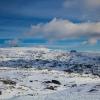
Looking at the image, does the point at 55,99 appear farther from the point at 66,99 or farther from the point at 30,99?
the point at 30,99

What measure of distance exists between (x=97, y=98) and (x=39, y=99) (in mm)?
11240

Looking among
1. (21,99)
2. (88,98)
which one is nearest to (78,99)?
(88,98)

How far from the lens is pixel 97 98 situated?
161 feet

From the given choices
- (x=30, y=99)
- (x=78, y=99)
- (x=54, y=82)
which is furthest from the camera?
(x=54, y=82)

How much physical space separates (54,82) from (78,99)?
73.0 metres

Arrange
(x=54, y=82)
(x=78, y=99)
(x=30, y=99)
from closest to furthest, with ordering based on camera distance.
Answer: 1. (x=78, y=99)
2. (x=30, y=99)
3. (x=54, y=82)

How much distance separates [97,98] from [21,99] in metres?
15.4

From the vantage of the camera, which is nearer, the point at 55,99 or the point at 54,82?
the point at 55,99

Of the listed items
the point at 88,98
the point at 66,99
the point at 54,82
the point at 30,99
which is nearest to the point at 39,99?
the point at 30,99

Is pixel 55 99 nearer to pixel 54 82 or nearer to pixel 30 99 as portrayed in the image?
pixel 30 99

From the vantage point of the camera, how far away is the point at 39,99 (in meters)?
52.0

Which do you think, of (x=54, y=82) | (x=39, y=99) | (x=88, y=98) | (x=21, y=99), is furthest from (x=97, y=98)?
(x=54, y=82)

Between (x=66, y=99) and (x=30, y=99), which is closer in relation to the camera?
(x=66, y=99)

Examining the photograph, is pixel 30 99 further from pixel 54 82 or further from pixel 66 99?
pixel 54 82
